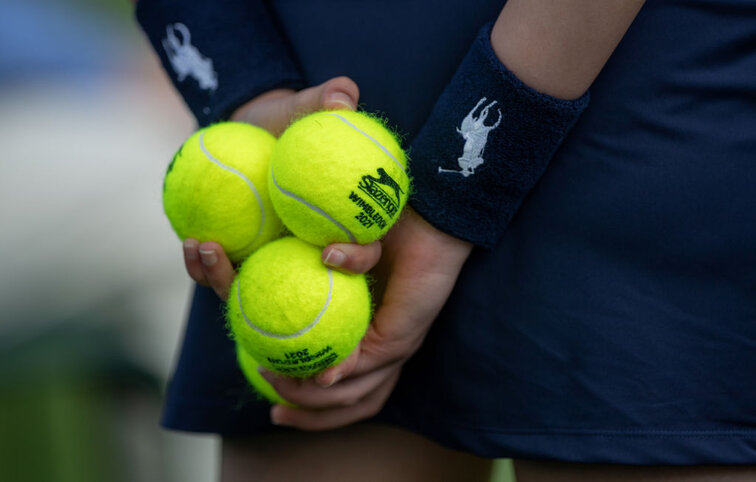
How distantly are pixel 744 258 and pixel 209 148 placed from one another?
57 cm

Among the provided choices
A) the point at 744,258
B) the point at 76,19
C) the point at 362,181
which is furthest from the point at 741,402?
the point at 76,19

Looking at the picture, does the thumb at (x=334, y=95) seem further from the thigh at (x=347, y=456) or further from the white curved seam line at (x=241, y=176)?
the thigh at (x=347, y=456)

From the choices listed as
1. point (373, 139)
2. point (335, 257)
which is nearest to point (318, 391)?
point (335, 257)

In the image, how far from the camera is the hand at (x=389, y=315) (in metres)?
0.73

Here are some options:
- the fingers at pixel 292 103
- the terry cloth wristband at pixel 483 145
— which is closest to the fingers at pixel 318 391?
the terry cloth wristband at pixel 483 145

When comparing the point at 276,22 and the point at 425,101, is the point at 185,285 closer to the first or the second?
the point at 276,22

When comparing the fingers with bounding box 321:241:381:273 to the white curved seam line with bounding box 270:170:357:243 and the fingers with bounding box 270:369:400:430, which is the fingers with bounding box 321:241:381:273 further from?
the fingers with bounding box 270:369:400:430

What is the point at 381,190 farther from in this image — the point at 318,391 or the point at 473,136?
the point at 318,391

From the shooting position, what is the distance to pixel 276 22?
3.03 ft

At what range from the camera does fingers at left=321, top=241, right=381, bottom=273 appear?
713 mm

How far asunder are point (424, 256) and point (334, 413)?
229 mm

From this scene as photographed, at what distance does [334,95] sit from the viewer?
29.4 inches

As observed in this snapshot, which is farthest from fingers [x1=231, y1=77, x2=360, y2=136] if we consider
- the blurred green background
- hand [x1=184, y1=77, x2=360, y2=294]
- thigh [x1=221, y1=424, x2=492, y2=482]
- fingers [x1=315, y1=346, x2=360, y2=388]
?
the blurred green background

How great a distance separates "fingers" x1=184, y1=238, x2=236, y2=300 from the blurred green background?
1.33 meters
